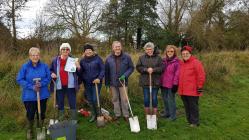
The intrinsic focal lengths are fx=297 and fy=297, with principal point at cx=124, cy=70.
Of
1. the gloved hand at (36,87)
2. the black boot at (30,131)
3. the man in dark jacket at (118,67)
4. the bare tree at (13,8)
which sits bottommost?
the black boot at (30,131)

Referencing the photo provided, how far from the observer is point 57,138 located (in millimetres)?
5105

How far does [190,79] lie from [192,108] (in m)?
0.67

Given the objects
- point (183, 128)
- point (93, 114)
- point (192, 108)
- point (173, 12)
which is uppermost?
point (173, 12)

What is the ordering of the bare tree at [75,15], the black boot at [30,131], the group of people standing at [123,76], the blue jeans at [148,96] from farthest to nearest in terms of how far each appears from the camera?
the bare tree at [75,15] → the blue jeans at [148,96] → the group of people standing at [123,76] → the black boot at [30,131]

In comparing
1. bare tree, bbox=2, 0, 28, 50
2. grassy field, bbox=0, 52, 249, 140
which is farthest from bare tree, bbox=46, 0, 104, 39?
grassy field, bbox=0, 52, 249, 140

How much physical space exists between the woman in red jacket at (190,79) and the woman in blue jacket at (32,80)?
2.79m

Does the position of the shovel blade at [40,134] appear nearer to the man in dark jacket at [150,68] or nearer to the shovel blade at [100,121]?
the shovel blade at [100,121]

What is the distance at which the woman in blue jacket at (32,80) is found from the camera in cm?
559

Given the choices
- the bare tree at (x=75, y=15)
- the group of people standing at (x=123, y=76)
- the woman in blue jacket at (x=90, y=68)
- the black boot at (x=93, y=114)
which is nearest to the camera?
the group of people standing at (x=123, y=76)

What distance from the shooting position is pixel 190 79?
6.24m

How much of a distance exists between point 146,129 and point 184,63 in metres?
1.63

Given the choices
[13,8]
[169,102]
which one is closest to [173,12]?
[13,8]

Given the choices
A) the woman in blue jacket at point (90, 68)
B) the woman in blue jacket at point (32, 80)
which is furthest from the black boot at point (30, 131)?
the woman in blue jacket at point (90, 68)

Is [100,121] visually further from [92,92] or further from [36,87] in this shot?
[36,87]
